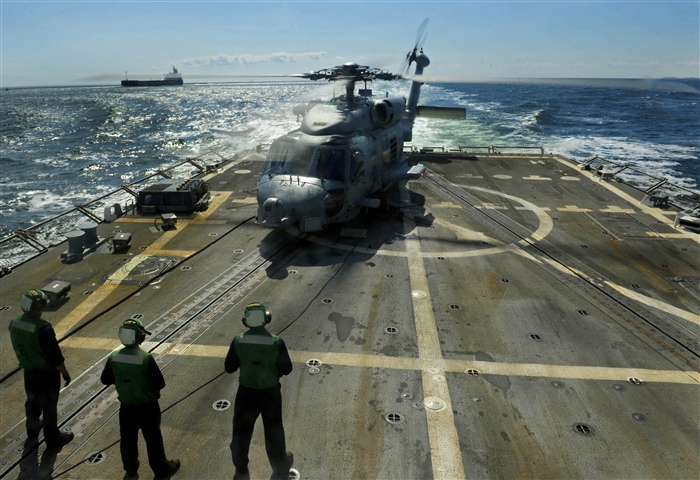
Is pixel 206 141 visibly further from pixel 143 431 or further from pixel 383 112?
pixel 143 431

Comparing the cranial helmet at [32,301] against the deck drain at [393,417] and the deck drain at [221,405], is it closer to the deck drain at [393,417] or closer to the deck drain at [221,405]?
the deck drain at [221,405]

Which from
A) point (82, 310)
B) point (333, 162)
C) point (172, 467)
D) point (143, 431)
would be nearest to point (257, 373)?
point (143, 431)

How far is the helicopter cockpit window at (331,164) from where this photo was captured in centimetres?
1529

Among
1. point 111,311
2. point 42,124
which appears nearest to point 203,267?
point 111,311

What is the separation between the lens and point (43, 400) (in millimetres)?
6562

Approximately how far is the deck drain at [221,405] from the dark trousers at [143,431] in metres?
1.53

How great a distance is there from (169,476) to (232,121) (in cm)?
8148

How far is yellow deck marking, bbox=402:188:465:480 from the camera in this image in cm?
670

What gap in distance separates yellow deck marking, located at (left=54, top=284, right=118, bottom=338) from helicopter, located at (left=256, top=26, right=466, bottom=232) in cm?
489

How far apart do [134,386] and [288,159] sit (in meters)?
11.2

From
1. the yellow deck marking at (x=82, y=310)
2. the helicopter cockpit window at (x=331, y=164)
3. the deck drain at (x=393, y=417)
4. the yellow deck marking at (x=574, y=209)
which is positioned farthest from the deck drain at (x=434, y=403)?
the yellow deck marking at (x=574, y=209)

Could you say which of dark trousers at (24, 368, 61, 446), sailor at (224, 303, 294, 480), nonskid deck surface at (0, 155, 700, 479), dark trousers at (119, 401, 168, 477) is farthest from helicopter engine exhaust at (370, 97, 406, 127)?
dark trousers at (119, 401, 168, 477)

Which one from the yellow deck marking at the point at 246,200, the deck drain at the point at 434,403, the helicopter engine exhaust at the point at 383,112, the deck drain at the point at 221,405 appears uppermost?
the helicopter engine exhaust at the point at 383,112

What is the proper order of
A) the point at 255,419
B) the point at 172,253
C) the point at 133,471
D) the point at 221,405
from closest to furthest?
the point at 255,419
the point at 133,471
the point at 221,405
the point at 172,253
